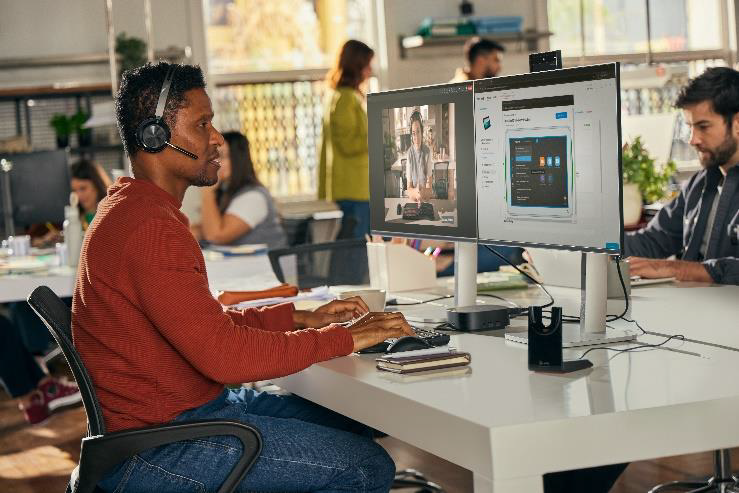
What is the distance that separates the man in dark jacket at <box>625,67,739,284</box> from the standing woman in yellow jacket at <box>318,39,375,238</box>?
2.54m

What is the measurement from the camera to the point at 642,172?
13.8 ft

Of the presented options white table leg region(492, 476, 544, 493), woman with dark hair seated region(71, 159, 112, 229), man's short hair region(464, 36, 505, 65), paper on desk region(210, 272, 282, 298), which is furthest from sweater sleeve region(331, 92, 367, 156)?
white table leg region(492, 476, 544, 493)

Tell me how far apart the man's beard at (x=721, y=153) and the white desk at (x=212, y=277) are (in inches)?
57.0

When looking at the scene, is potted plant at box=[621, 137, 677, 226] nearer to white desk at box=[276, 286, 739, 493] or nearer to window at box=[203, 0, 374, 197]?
white desk at box=[276, 286, 739, 493]

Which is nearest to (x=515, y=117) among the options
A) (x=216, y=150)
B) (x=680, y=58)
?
(x=216, y=150)

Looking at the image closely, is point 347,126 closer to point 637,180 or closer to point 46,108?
point 46,108

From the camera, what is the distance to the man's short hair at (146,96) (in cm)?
213

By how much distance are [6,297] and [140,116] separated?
2005mm

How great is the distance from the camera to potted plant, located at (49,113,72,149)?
661cm

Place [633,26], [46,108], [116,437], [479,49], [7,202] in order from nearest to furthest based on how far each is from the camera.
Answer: [116,437], [7,202], [479,49], [46,108], [633,26]

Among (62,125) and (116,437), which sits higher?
(62,125)

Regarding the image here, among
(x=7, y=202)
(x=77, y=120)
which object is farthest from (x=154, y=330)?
(x=77, y=120)

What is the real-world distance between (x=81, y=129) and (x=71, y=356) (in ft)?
16.3

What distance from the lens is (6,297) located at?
12.8ft
